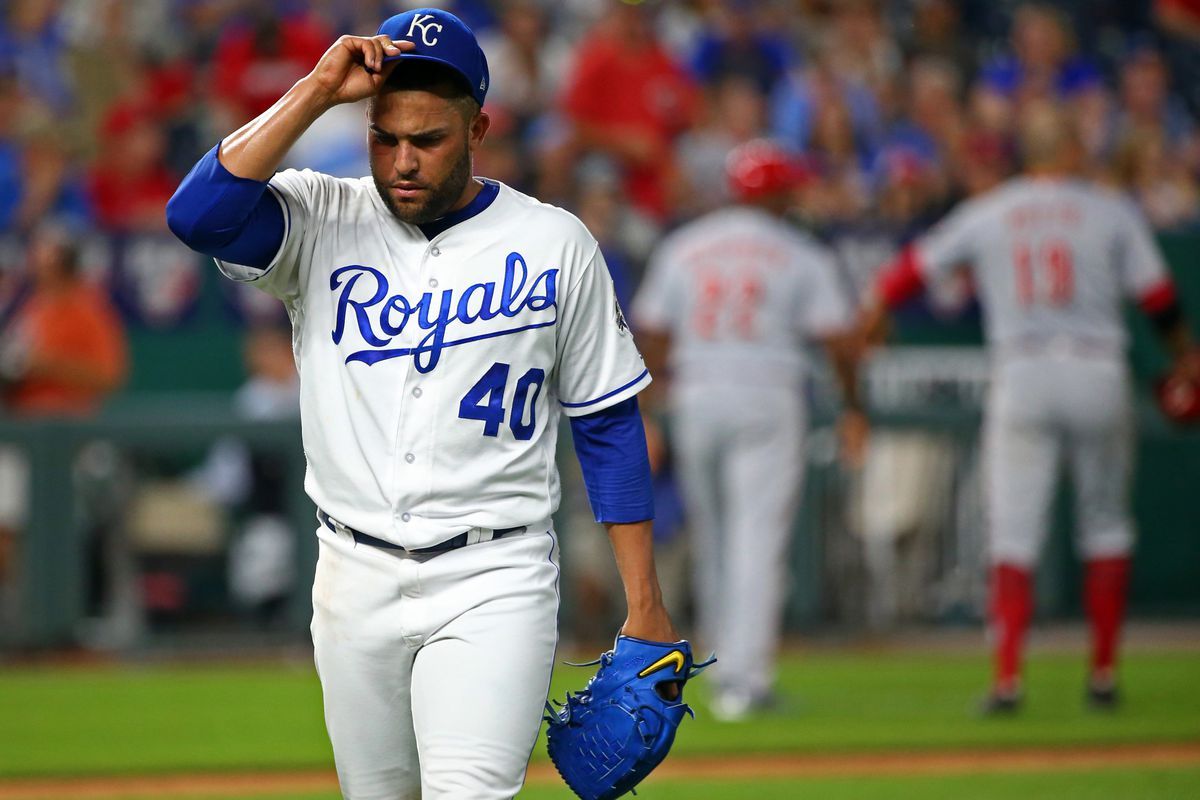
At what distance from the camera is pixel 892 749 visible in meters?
6.92

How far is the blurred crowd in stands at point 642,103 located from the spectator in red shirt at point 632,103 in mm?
16

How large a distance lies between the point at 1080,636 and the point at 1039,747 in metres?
3.93

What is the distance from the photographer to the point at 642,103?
12.3 m

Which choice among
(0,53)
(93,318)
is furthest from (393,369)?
(0,53)

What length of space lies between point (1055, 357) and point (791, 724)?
1.98 meters

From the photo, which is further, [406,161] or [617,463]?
[617,463]

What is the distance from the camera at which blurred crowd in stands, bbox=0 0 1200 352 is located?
1112 cm

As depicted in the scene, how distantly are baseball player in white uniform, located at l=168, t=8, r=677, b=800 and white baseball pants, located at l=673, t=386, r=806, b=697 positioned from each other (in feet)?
14.0

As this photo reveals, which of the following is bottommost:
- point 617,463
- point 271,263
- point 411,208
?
point 617,463

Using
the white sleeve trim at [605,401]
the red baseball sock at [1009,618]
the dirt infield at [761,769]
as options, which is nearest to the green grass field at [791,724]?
the dirt infield at [761,769]

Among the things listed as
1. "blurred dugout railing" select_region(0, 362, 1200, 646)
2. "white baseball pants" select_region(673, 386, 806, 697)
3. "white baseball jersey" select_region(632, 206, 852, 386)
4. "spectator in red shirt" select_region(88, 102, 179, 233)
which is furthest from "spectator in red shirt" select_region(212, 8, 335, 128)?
"white baseball pants" select_region(673, 386, 806, 697)

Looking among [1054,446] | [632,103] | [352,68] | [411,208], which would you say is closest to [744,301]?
[1054,446]

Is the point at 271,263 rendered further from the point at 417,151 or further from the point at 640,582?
the point at 640,582

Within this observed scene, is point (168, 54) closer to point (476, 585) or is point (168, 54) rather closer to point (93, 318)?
point (93, 318)
